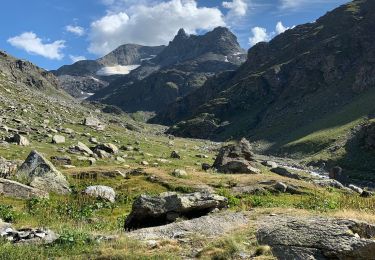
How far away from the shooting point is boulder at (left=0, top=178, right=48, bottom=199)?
111ft

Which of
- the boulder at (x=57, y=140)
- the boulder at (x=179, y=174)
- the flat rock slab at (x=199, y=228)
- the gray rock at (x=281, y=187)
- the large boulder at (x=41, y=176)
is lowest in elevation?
the gray rock at (x=281, y=187)

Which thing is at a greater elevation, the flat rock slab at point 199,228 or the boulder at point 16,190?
the boulder at point 16,190

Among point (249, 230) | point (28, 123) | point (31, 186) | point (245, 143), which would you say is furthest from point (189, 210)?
point (28, 123)

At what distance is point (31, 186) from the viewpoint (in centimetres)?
3728

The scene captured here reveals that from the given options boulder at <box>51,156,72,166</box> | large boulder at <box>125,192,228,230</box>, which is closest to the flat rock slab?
large boulder at <box>125,192,228,230</box>

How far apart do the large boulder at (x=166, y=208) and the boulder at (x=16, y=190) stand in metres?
12.4

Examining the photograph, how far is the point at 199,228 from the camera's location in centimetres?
2148

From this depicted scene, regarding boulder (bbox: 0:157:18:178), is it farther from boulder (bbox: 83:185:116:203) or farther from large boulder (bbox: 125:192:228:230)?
large boulder (bbox: 125:192:228:230)

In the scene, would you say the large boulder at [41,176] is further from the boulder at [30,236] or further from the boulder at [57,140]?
the boulder at [57,140]

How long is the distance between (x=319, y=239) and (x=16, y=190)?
23669mm

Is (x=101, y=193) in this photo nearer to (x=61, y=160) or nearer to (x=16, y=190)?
(x=16, y=190)

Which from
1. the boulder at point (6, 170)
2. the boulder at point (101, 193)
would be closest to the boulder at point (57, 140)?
the boulder at point (6, 170)

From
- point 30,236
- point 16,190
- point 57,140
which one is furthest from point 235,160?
point 30,236

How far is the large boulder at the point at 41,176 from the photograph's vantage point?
38125 millimetres
